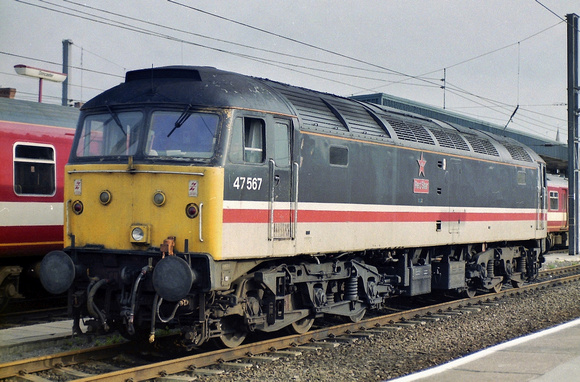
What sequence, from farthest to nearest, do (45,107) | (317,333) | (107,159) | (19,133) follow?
(45,107) → (19,133) → (317,333) → (107,159)

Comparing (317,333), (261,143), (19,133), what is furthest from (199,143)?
(19,133)

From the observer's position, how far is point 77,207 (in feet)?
29.9

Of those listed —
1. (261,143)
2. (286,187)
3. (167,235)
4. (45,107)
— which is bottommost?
(167,235)

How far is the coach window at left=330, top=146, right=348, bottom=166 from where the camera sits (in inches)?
412

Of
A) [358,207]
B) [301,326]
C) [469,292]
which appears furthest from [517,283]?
[301,326]

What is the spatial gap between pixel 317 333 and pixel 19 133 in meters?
6.95

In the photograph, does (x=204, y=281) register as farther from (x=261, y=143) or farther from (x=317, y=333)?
(x=317, y=333)

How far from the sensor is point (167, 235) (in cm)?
843

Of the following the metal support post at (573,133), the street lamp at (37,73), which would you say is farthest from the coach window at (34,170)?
the metal support post at (573,133)

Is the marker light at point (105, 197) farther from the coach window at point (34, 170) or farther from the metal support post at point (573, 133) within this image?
the metal support post at point (573, 133)

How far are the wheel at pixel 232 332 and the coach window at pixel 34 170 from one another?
5754 millimetres

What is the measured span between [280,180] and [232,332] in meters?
2.24

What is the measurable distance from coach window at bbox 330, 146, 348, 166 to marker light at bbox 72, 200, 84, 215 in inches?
151

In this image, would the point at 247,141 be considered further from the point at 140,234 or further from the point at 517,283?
the point at 517,283
